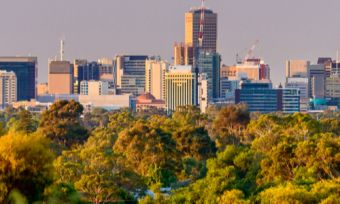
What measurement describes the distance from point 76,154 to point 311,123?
21494 millimetres

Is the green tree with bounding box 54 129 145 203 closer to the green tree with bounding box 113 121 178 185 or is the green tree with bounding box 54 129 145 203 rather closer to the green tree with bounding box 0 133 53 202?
the green tree with bounding box 113 121 178 185

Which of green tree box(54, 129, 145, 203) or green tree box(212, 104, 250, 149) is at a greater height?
green tree box(212, 104, 250, 149)

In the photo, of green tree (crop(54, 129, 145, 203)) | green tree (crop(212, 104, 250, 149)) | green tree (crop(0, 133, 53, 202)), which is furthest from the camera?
green tree (crop(212, 104, 250, 149))

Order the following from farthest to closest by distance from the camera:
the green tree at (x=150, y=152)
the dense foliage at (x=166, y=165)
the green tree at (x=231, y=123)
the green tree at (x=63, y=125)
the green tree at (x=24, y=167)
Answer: the green tree at (x=231, y=123) → the green tree at (x=63, y=125) → the green tree at (x=150, y=152) → the dense foliage at (x=166, y=165) → the green tree at (x=24, y=167)

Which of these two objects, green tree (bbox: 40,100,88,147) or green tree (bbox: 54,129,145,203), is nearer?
green tree (bbox: 54,129,145,203)

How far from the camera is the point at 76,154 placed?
214 ft

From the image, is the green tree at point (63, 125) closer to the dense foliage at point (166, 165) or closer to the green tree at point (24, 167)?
the dense foliage at point (166, 165)

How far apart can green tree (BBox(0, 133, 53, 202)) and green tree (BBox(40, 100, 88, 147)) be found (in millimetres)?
45511

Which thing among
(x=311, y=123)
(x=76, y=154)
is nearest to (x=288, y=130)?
(x=311, y=123)

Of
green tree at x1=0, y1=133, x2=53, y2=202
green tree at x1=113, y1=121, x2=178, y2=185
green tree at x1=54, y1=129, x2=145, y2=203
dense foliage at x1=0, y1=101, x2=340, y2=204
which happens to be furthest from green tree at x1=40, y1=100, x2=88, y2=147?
green tree at x1=0, y1=133, x2=53, y2=202

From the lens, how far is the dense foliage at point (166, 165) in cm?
3878

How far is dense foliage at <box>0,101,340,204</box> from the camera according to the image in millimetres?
38781

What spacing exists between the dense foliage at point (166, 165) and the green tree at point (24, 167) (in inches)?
1.0

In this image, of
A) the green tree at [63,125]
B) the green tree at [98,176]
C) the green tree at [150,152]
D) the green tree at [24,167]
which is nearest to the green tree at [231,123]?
the green tree at [63,125]
